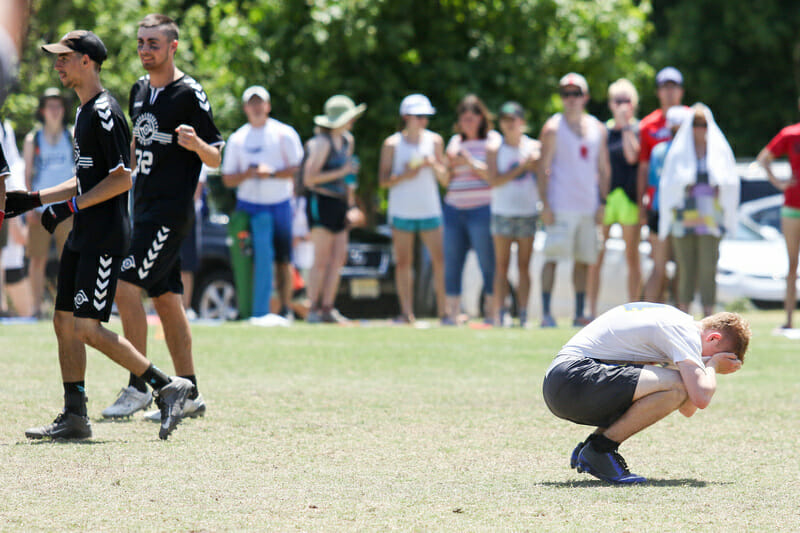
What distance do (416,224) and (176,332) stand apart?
683 cm

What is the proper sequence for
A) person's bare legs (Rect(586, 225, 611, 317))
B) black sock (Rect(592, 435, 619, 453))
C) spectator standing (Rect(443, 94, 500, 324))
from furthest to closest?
person's bare legs (Rect(586, 225, 611, 317)), spectator standing (Rect(443, 94, 500, 324)), black sock (Rect(592, 435, 619, 453))

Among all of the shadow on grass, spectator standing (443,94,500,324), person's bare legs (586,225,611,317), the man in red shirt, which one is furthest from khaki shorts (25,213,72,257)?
the shadow on grass

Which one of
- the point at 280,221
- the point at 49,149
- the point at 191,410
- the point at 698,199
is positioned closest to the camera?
the point at 191,410

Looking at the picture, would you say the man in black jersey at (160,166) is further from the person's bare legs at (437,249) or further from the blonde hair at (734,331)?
the person's bare legs at (437,249)

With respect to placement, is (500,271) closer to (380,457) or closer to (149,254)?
(149,254)

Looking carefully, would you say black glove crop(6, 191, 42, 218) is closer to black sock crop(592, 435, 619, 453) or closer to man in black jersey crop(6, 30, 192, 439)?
man in black jersey crop(6, 30, 192, 439)

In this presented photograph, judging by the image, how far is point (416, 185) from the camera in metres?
13.9

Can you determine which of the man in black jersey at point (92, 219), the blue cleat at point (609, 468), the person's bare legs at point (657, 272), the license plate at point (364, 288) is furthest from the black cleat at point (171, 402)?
the license plate at point (364, 288)

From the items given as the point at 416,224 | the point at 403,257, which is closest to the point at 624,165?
the point at 416,224

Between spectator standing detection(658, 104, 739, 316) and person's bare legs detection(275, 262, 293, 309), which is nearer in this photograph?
spectator standing detection(658, 104, 739, 316)

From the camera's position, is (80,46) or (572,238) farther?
(572,238)

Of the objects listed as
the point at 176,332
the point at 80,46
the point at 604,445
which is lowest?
the point at 604,445

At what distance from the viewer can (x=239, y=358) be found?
1034 centimetres

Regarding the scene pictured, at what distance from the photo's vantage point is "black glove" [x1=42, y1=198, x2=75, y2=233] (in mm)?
6367
